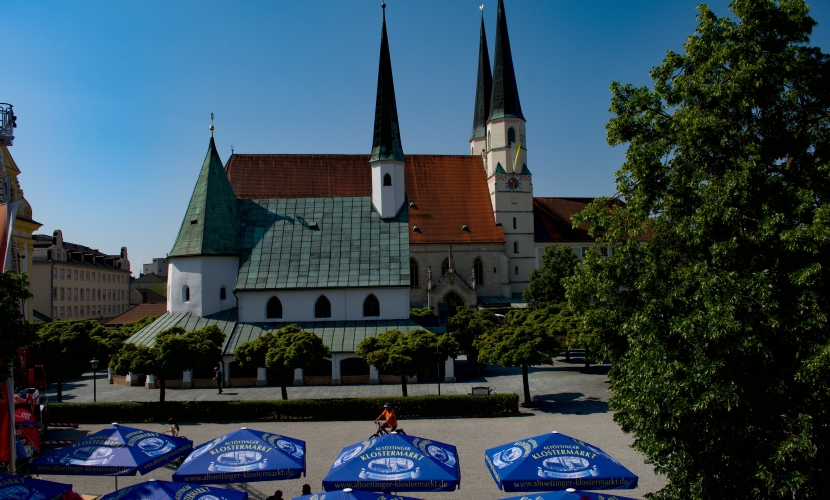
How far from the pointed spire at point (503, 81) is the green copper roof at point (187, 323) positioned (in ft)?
123

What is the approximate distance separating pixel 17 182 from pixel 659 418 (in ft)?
137

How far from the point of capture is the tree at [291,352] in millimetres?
26656

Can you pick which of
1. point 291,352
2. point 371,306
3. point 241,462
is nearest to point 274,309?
point 371,306

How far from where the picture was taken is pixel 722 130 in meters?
10.4

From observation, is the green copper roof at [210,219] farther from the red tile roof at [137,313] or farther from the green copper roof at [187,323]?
the red tile roof at [137,313]

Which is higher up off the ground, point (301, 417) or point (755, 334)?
point (755, 334)

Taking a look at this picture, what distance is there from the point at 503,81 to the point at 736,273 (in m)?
57.1

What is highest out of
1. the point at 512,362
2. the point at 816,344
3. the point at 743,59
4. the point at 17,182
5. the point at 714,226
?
the point at 17,182

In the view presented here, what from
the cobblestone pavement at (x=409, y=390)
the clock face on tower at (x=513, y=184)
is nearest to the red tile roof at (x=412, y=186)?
the clock face on tower at (x=513, y=184)

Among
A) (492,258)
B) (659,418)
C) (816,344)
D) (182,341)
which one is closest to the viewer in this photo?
(816,344)

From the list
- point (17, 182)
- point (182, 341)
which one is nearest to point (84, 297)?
point (17, 182)

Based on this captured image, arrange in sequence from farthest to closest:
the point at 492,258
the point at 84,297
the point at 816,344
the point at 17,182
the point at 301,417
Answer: the point at 84,297 < the point at 492,258 < the point at 17,182 < the point at 301,417 < the point at 816,344

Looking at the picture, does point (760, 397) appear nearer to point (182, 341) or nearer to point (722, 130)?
point (722, 130)

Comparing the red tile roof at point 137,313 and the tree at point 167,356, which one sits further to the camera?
the red tile roof at point 137,313
